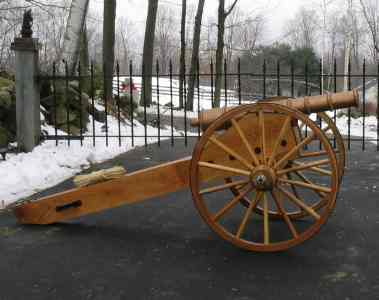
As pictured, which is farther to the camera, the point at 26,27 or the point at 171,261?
the point at 26,27

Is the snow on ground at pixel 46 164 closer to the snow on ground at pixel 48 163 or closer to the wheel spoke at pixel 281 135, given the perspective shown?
the snow on ground at pixel 48 163

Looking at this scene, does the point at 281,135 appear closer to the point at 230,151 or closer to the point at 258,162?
the point at 258,162

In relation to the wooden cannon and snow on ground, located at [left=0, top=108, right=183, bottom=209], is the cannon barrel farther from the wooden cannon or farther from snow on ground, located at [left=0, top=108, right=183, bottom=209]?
snow on ground, located at [left=0, top=108, right=183, bottom=209]

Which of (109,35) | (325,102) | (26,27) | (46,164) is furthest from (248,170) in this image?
(109,35)

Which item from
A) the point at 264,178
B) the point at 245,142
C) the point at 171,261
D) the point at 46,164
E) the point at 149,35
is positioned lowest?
the point at 171,261

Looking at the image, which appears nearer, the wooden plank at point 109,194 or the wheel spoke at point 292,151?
the wheel spoke at point 292,151

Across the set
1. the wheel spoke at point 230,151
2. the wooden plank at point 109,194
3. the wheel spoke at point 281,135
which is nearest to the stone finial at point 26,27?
the wooden plank at point 109,194

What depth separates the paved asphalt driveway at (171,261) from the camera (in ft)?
11.0

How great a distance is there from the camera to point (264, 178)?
3863 mm

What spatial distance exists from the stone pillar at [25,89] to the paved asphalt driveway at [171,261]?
3132 mm

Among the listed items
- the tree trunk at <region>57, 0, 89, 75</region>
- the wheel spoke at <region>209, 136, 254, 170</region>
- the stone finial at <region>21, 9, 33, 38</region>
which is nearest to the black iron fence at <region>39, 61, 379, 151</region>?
the tree trunk at <region>57, 0, 89, 75</region>

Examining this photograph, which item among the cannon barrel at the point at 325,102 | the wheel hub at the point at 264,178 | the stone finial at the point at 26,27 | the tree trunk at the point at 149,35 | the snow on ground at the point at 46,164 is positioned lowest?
the snow on ground at the point at 46,164

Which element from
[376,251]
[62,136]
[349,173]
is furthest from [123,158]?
[376,251]

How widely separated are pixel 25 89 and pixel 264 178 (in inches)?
210
